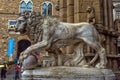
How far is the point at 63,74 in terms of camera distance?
269 inches

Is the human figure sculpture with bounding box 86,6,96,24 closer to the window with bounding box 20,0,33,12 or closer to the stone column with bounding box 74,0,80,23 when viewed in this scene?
the stone column with bounding box 74,0,80,23

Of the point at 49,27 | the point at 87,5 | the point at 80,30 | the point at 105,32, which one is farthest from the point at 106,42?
the point at 49,27

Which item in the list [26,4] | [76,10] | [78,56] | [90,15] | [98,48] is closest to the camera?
[98,48]

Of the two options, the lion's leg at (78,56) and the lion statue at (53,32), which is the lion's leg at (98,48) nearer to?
the lion statue at (53,32)

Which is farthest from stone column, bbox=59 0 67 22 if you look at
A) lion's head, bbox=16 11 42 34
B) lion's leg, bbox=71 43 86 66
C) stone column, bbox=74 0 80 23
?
lion's head, bbox=16 11 42 34

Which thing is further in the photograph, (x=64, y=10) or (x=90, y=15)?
(x=64, y=10)

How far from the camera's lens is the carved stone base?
265 inches

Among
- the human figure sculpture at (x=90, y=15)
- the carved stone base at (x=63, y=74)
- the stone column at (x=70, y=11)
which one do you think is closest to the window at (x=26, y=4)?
the stone column at (x=70, y=11)

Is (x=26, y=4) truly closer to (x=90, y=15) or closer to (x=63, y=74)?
(x=90, y=15)

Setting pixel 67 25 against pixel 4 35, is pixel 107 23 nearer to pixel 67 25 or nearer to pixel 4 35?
pixel 67 25

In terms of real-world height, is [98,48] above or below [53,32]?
below

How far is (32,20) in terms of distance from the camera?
23.8 feet

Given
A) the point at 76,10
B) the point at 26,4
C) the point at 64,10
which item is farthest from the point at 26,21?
the point at 26,4

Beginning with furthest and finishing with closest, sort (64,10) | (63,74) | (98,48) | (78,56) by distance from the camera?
(64,10)
(78,56)
(98,48)
(63,74)
